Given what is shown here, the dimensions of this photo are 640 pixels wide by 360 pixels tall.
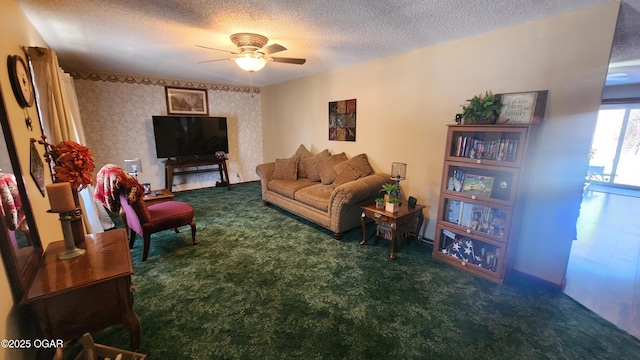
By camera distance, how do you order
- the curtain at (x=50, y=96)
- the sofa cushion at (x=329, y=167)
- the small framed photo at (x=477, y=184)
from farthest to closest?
the sofa cushion at (x=329, y=167) → the small framed photo at (x=477, y=184) → the curtain at (x=50, y=96)

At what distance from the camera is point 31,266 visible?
1.36 meters

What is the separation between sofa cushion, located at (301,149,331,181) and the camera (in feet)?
14.9

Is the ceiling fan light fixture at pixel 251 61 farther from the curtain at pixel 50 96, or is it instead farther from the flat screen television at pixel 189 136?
the flat screen television at pixel 189 136

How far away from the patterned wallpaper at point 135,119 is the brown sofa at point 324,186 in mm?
2181

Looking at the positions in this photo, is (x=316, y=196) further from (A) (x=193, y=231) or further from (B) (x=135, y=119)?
(B) (x=135, y=119)

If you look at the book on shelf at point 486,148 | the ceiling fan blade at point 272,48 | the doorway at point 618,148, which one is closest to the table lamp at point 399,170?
the book on shelf at point 486,148

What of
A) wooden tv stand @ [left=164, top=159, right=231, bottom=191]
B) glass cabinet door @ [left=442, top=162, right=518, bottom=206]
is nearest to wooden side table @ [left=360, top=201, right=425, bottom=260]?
glass cabinet door @ [left=442, top=162, right=518, bottom=206]

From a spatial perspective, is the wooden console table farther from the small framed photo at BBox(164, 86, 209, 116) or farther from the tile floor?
the small framed photo at BBox(164, 86, 209, 116)

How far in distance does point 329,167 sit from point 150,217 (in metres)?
2.57

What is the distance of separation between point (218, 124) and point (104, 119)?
199 cm

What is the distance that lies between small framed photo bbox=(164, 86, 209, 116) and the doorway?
368 inches

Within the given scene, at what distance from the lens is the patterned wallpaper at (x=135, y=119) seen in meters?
4.68

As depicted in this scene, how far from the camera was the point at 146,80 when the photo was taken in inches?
198

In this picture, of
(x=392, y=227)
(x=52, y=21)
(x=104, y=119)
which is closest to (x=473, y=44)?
(x=392, y=227)
